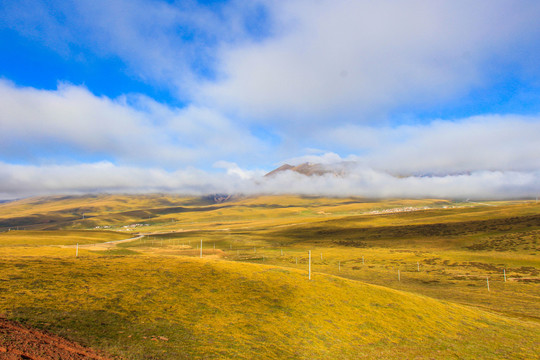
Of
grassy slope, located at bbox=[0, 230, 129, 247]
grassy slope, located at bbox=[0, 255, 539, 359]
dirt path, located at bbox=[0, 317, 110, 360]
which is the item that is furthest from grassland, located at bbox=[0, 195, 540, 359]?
grassy slope, located at bbox=[0, 230, 129, 247]

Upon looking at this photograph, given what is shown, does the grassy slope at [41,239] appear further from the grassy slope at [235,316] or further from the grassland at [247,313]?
the grassy slope at [235,316]

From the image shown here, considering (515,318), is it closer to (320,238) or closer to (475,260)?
(475,260)

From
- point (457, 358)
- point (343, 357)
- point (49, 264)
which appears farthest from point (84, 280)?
point (457, 358)

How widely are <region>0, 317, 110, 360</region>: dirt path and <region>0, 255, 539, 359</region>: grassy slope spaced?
1330 mm

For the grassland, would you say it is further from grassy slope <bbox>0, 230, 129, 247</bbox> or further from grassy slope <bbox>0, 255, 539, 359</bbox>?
grassy slope <bbox>0, 230, 129, 247</bbox>

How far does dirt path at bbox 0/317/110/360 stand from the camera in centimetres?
1098

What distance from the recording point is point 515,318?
109 ft

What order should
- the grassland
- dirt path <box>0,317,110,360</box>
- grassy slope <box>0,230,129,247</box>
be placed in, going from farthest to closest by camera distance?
1. grassy slope <box>0,230,129,247</box>
2. the grassland
3. dirt path <box>0,317,110,360</box>

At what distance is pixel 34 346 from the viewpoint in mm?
11930

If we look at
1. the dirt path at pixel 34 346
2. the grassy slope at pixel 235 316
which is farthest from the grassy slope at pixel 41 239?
the dirt path at pixel 34 346

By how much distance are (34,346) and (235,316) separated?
46.9ft

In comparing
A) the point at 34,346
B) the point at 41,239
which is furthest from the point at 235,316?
the point at 41,239

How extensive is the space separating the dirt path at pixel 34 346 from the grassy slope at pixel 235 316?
4.36ft

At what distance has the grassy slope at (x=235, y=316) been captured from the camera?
55.7 ft
